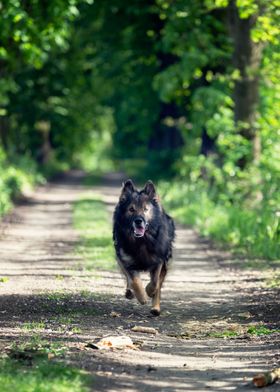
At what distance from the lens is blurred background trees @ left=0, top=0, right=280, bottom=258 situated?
901 inches

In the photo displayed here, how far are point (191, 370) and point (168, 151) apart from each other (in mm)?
40014

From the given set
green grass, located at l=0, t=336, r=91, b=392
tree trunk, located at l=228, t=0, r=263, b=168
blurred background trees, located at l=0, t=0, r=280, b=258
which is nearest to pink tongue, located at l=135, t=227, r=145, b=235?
green grass, located at l=0, t=336, r=91, b=392

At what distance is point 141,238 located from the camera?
13156mm

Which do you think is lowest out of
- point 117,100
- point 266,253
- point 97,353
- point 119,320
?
point 117,100

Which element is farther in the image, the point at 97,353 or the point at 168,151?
the point at 168,151

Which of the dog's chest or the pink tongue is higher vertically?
the pink tongue

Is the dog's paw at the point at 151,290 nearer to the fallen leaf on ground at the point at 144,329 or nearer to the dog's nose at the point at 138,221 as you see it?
the dog's nose at the point at 138,221

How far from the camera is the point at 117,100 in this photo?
62250 mm

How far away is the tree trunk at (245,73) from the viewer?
91.0 feet

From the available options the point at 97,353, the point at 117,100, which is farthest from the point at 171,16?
the point at 117,100

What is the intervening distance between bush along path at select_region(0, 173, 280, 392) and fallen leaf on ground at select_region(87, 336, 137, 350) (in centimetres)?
1

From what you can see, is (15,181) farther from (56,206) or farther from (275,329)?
(275,329)

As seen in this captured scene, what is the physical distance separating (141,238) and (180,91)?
2322 centimetres

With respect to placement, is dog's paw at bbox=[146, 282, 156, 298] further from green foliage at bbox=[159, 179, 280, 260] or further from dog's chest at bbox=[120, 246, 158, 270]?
green foliage at bbox=[159, 179, 280, 260]
